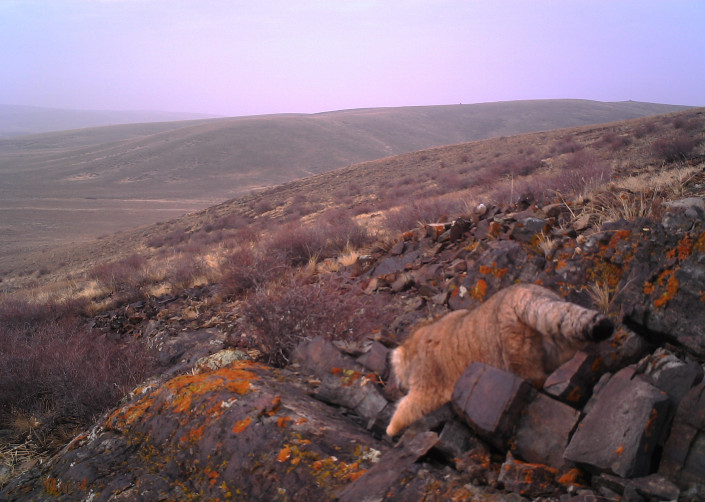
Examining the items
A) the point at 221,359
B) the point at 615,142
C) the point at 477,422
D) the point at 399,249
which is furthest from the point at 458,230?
the point at 615,142

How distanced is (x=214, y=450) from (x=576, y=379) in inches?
81.8

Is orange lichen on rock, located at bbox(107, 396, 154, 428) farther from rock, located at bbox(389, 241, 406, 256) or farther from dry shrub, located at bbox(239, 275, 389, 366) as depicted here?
rock, located at bbox(389, 241, 406, 256)

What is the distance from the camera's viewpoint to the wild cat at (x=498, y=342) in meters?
2.03

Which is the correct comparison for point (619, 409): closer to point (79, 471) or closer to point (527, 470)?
point (527, 470)

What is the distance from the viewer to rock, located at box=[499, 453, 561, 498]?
1.82 metres

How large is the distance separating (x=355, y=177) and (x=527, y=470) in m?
29.0

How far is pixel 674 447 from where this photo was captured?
1.75m

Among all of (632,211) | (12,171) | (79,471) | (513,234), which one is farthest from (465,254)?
(12,171)

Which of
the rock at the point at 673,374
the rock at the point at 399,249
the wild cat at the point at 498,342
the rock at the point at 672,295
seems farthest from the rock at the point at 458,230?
the rock at the point at 673,374

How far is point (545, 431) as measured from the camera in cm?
208

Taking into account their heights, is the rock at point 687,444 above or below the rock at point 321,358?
above

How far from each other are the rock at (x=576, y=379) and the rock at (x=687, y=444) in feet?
1.32

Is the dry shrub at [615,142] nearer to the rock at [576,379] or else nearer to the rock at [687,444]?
the rock at [576,379]

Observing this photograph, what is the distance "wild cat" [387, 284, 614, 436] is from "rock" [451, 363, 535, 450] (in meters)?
0.15
